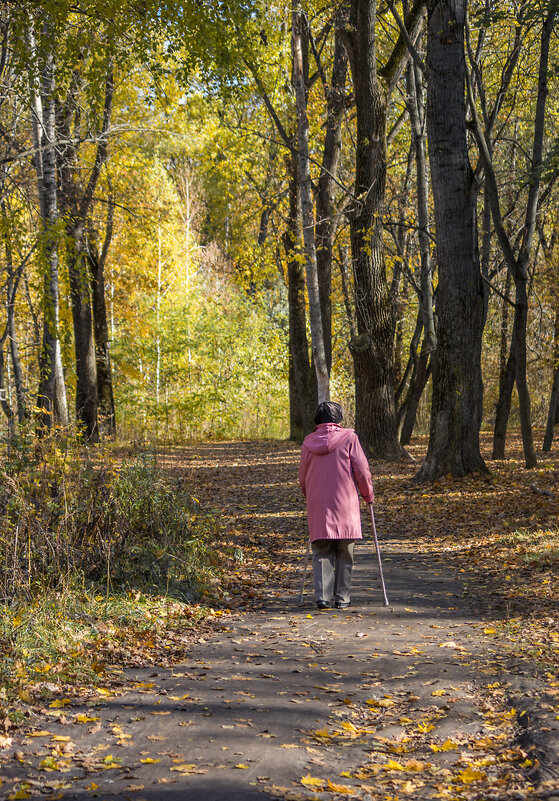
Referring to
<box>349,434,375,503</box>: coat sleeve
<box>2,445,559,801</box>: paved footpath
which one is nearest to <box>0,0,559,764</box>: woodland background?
<box>2,445,559,801</box>: paved footpath

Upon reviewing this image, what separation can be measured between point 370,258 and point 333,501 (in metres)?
10.5

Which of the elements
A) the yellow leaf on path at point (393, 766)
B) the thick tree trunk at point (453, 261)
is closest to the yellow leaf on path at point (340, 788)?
the yellow leaf on path at point (393, 766)

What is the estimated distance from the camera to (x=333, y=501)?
7531mm

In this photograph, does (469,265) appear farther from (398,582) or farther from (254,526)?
(398,582)

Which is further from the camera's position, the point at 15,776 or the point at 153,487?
the point at 153,487

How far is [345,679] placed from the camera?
550 cm

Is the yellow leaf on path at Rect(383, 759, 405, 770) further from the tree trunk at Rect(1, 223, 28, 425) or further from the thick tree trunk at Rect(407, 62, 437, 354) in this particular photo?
the thick tree trunk at Rect(407, 62, 437, 354)

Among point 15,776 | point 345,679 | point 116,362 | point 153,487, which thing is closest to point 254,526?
point 153,487

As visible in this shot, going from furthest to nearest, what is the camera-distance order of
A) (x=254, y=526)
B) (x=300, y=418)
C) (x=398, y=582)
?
(x=300, y=418) → (x=254, y=526) → (x=398, y=582)

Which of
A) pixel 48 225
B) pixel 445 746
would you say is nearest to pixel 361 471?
pixel 445 746

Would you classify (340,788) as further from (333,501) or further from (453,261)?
(453,261)

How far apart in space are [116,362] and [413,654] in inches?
919

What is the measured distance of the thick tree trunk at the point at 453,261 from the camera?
1269 centimetres

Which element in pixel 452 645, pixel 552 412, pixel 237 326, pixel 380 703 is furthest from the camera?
pixel 237 326
